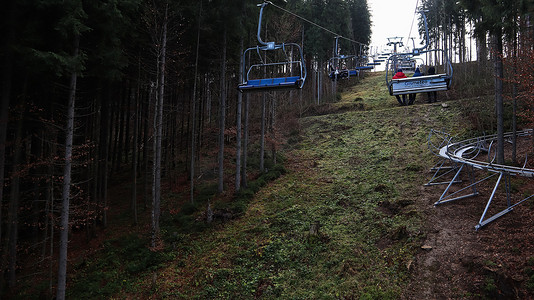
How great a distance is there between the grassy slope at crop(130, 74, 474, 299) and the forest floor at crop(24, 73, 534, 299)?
41 mm

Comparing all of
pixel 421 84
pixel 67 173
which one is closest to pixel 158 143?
pixel 67 173

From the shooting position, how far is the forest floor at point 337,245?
7.77 metres

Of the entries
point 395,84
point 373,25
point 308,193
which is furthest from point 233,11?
point 373,25

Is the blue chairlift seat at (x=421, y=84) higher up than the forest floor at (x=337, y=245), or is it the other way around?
the blue chairlift seat at (x=421, y=84)

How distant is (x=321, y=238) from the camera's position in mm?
10719

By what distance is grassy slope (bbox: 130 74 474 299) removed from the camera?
8781 mm

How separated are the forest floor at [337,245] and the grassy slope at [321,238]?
0.14 ft

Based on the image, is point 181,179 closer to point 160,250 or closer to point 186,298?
point 160,250

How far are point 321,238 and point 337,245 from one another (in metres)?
0.74

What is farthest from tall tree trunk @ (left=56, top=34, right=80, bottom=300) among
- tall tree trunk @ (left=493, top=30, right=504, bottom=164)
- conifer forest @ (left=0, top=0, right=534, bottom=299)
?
tall tree trunk @ (left=493, top=30, right=504, bottom=164)

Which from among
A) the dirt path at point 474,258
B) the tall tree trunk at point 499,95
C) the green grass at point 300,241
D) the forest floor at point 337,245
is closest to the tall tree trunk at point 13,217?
the forest floor at point 337,245

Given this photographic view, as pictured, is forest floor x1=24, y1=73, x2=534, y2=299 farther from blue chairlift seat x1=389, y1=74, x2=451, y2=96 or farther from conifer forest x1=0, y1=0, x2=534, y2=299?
blue chairlift seat x1=389, y1=74, x2=451, y2=96

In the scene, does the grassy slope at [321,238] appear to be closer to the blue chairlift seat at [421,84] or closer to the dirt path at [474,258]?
the dirt path at [474,258]

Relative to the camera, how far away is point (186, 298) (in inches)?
368
